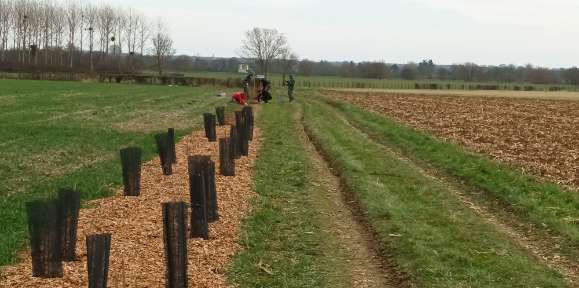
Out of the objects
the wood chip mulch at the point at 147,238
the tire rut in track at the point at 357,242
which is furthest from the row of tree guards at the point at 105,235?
the tire rut in track at the point at 357,242

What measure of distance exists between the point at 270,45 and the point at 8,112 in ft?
333

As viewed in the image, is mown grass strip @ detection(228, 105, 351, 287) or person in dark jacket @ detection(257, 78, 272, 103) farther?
person in dark jacket @ detection(257, 78, 272, 103)

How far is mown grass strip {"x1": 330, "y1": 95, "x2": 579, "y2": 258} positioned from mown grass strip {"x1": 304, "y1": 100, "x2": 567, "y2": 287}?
91 centimetres

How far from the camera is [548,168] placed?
16.5m

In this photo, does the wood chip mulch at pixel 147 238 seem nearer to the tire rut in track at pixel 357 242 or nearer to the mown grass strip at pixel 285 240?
the mown grass strip at pixel 285 240

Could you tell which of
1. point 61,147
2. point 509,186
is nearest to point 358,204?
point 509,186

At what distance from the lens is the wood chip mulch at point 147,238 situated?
7219 mm

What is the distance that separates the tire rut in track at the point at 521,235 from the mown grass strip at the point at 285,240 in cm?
292

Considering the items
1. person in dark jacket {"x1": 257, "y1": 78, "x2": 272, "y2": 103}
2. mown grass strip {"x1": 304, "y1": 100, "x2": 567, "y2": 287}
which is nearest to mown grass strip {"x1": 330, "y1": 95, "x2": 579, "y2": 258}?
mown grass strip {"x1": 304, "y1": 100, "x2": 567, "y2": 287}

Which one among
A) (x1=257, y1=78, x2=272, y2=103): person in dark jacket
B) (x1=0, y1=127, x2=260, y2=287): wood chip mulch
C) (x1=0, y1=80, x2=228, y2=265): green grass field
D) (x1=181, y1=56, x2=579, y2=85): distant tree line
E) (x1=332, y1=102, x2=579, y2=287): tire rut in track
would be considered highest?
(x1=181, y1=56, x2=579, y2=85): distant tree line

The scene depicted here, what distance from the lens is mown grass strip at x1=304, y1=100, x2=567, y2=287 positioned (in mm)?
8086

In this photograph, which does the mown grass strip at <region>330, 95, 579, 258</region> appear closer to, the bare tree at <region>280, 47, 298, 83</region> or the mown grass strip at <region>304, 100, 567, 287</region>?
the mown grass strip at <region>304, 100, 567, 287</region>

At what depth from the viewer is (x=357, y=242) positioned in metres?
9.51

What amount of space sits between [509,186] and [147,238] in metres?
8.28
